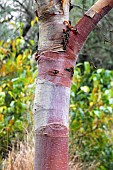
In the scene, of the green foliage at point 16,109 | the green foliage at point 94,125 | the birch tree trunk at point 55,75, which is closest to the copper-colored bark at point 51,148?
the birch tree trunk at point 55,75

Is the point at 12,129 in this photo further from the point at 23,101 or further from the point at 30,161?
the point at 30,161

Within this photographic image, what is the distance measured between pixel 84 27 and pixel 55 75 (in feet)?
0.75

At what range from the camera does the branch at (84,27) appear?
1350 mm

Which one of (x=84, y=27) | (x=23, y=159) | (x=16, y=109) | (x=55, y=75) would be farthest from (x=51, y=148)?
(x=16, y=109)

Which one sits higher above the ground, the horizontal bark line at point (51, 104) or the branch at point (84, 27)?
the branch at point (84, 27)

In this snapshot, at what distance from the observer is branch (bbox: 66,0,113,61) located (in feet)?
4.43

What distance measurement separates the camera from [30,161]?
3158 millimetres

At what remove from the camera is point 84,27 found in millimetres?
1379

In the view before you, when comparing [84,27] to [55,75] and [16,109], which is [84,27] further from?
[16,109]

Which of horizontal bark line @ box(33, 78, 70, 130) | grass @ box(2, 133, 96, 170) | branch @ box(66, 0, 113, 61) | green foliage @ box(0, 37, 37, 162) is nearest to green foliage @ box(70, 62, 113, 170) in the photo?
green foliage @ box(0, 37, 37, 162)

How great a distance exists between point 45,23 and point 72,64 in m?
0.18

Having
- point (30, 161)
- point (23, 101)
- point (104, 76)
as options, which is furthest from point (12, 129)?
point (104, 76)

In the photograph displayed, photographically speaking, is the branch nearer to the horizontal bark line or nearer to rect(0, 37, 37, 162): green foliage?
the horizontal bark line

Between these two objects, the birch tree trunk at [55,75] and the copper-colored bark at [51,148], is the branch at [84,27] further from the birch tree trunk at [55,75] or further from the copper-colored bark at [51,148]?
the copper-colored bark at [51,148]
